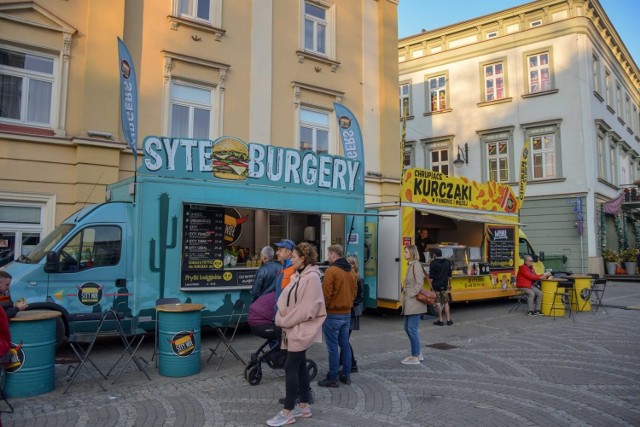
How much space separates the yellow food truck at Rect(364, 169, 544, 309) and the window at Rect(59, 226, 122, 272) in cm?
573

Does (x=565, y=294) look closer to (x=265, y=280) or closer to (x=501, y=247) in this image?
(x=501, y=247)

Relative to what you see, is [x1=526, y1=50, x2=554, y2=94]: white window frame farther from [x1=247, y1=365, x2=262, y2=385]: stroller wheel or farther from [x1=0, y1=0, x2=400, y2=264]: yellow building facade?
[x1=247, y1=365, x2=262, y2=385]: stroller wheel

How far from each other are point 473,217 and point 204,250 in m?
7.84

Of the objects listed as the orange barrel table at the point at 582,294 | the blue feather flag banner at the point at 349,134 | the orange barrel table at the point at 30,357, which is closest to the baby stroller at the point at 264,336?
the orange barrel table at the point at 30,357

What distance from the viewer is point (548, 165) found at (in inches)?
954

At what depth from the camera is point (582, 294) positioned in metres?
12.5

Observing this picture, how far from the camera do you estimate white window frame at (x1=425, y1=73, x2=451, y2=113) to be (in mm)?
27859

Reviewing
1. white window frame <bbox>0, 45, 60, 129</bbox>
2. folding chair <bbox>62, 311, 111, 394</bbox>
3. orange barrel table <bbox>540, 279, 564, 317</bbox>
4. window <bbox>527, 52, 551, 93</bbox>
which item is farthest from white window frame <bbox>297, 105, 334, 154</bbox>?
window <bbox>527, 52, 551, 93</bbox>

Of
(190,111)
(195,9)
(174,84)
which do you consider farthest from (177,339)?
(195,9)

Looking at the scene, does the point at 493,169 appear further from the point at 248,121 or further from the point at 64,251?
the point at 64,251

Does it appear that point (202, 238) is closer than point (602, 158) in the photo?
Yes

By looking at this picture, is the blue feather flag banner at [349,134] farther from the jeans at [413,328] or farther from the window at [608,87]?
the window at [608,87]

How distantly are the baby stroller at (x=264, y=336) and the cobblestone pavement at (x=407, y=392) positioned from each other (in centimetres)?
17

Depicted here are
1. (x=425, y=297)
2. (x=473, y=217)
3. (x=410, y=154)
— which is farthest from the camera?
(x=410, y=154)
